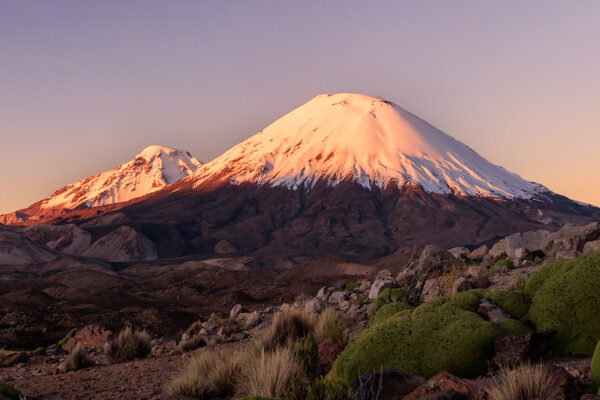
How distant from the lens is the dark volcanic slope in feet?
293

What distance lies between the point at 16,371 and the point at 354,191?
105m

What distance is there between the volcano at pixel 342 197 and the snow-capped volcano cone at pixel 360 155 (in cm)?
35

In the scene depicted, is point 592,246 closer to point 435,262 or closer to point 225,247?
point 435,262

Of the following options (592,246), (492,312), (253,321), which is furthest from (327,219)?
(492,312)

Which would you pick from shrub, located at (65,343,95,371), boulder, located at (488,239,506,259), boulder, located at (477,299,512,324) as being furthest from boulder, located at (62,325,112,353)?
boulder, located at (477,299,512,324)

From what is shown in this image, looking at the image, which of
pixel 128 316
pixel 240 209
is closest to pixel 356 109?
pixel 240 209

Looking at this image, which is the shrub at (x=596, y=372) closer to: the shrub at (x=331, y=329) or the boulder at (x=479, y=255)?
the shrub at (x=331, y=329)

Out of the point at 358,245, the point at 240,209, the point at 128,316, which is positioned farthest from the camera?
the point at 240,209

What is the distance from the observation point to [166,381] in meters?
7.36

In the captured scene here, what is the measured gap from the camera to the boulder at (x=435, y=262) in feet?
49.2

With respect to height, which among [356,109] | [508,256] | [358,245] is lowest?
[358,245]

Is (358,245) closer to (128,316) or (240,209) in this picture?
(240,209)

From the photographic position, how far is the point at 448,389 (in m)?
4.08

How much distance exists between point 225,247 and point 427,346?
86.2 meters
